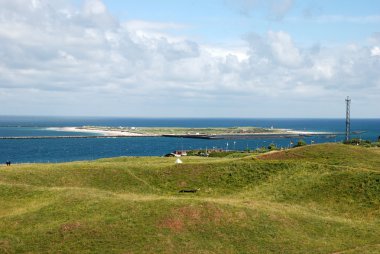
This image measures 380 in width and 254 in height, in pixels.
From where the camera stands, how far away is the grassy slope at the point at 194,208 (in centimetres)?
A: 4106

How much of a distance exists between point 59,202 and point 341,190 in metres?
35.1

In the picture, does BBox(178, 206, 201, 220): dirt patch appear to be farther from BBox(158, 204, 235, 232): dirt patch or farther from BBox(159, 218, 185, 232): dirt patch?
BBox(159, 218, 185, 232): dirt patch

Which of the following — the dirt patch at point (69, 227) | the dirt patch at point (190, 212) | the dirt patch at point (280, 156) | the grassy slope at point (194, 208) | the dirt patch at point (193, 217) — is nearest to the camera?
the grassy slope at point (194, 208)

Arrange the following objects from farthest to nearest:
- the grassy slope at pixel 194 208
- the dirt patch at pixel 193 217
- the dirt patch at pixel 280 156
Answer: the dirt patch at pixel 280 156 < the dirt patch at pixel 193 217 < the grassy slope at pixel 194 208

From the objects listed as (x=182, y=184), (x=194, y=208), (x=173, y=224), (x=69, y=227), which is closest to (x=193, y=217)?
(x=194, y=208)

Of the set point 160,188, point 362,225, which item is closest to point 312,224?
point 362,225

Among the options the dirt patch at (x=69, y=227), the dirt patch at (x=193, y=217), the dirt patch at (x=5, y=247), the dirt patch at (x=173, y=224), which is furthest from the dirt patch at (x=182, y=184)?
the dirt patch at (x=5, y=247)

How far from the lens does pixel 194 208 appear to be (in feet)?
153

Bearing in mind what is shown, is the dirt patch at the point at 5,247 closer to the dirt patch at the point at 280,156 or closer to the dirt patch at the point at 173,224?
the dirt patch at the point at 173,224

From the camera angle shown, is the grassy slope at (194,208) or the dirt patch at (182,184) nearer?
the grassy slope at (194,208)

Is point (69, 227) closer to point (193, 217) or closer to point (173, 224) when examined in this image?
point (173, 224)

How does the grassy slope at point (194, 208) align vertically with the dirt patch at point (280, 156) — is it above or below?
below

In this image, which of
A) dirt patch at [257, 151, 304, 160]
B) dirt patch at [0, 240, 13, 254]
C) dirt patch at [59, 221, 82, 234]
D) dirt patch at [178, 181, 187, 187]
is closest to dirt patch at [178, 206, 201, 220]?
dirt patch at [59, 221, 82, 234]

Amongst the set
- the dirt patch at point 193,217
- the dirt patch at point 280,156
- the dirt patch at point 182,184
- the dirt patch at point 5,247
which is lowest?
the dirt patch at point 5,247
